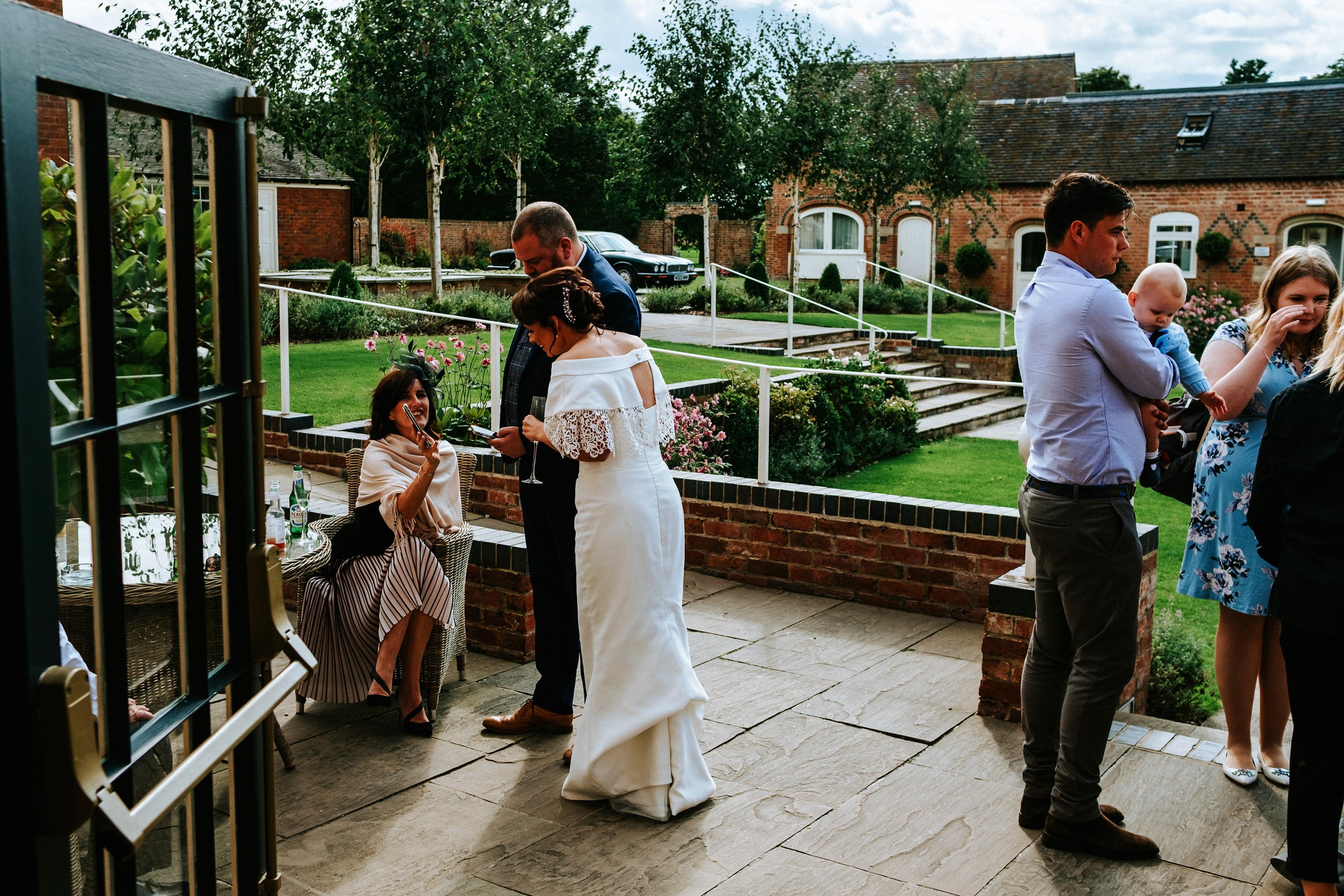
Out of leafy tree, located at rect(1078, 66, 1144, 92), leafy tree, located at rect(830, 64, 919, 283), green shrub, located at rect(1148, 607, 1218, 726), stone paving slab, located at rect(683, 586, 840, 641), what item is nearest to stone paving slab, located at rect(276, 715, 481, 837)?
stone paving slab, located at rect(683, 586, 840, 641)

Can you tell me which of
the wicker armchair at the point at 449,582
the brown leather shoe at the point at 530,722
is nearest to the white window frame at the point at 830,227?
the wicker armchair at the point at 449,582

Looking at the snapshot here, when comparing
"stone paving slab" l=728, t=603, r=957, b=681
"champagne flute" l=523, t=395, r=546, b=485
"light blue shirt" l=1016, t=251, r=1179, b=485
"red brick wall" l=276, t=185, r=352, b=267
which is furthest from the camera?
"red brick wall" l=276, t=185, r=352, b=267

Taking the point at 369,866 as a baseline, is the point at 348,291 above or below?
above

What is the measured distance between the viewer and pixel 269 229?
3131cm

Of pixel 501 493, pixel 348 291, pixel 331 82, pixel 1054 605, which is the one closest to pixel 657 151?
pixel 331 82

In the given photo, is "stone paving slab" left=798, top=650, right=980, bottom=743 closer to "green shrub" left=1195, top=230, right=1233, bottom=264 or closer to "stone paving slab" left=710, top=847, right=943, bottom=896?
"stone paving slab" left=710, top=847, right=943, bottom=896

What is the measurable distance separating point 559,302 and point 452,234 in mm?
33603

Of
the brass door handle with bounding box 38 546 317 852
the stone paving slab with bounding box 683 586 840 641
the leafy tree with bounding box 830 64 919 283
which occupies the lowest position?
the stone paving slab with bounding box 683 586 840 641

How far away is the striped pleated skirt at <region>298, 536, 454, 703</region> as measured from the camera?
4.36 meters

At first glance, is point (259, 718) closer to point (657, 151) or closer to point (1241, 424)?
point (1241, 424)

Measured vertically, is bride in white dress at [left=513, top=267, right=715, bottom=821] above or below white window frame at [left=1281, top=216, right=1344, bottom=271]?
below

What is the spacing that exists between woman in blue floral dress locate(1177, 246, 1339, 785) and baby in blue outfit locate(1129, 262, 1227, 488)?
0.09m

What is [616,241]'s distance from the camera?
2567cm

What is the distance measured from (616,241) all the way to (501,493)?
1917 cm
